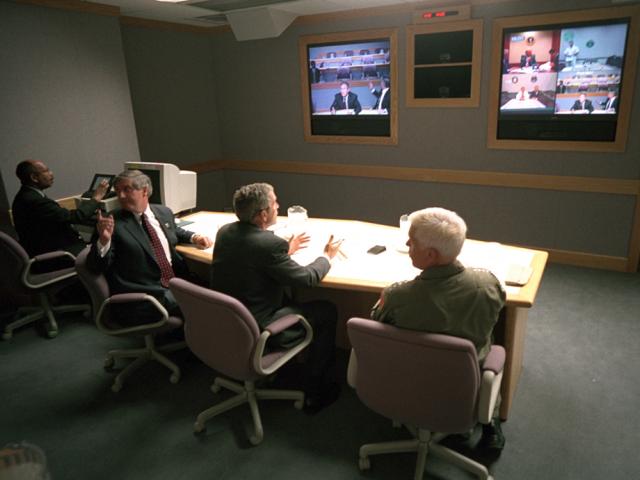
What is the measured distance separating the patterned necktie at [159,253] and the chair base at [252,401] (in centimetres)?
70

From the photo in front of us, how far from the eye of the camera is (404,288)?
180cm

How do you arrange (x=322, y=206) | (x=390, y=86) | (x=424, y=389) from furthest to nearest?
(x=322, y=206), (x=390, y=86), (x=424, y=389)

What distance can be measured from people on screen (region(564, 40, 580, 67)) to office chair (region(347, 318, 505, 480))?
2976 millimetres

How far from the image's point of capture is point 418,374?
173cm

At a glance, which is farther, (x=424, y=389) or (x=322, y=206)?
(x=322, y=206)

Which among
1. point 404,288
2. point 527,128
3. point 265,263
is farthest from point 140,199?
point 527,128

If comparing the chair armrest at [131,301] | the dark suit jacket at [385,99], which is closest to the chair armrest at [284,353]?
the chair armrest at [131,301]

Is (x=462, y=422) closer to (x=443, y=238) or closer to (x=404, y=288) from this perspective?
(x=404, y=288)

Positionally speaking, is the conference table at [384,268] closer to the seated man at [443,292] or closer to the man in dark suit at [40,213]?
the seated man at [443,292]

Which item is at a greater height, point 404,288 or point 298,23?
point 298,23

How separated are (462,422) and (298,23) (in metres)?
4.39

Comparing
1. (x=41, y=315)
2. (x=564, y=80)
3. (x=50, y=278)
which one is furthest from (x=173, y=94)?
(x=564, y=80)

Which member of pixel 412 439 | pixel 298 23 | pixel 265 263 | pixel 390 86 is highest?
pixel 298 23

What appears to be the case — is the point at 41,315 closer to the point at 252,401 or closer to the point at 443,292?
the point at 252,401
